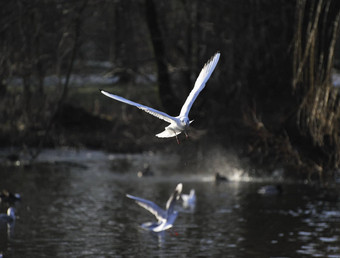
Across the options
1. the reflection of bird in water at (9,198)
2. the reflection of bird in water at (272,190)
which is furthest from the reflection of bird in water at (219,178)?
the reflection of bird in water at (9,198)

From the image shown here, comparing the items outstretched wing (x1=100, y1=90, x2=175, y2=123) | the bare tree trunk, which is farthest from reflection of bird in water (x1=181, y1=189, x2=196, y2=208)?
outstretched wing (x1=100, y1=90, x2=175, y2=123)

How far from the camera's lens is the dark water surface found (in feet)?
46.0

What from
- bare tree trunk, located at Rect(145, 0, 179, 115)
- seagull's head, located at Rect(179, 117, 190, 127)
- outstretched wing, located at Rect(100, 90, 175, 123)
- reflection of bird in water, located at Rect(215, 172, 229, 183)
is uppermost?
bare tree trunk, located at Rect(145, 0, 179, 115)

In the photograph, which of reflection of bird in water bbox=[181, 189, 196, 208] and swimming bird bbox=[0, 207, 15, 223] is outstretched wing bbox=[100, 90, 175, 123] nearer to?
swimming bird bbox=[0, 207, 15, 223]

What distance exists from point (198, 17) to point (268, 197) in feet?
30.6

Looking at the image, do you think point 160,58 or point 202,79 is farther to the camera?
point 160,58

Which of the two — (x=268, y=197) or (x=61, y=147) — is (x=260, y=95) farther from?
(x=61, y=147)

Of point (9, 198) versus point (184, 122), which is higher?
point (184, 122)

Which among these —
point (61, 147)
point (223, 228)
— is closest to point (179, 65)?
point (61, 147)

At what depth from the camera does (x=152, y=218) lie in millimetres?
17906

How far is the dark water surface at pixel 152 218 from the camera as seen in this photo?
552 inches

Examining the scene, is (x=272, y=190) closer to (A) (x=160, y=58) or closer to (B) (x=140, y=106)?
(A) (x=160, y=58)

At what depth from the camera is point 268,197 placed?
20.5 meters

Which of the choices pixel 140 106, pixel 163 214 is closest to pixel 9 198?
pixel 163 214
